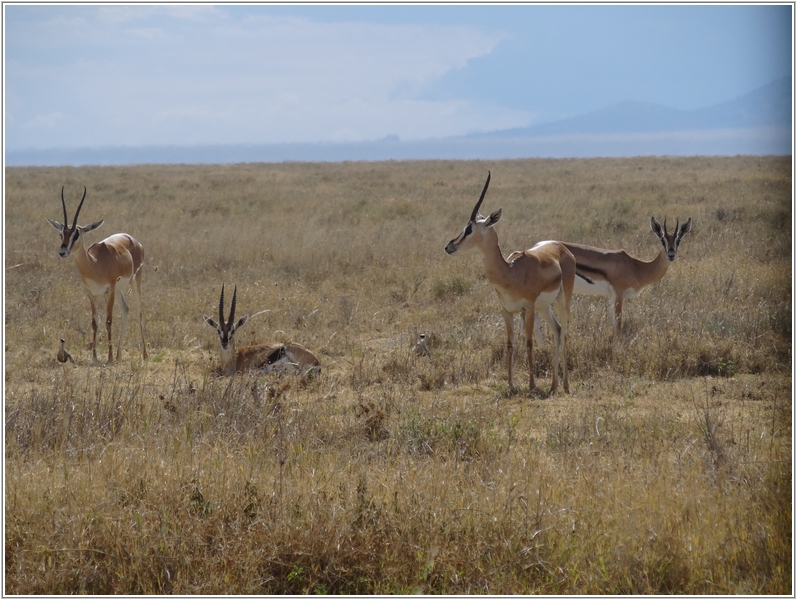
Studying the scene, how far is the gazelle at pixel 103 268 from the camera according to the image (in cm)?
906

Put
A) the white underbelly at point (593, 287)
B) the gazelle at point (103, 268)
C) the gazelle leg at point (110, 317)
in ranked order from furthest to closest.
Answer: the white underbelly at point (593, 287), the gazelle at point (103, 268), the gazelle leg at point (110, 317)

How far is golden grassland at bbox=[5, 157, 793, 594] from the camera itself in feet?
12.1

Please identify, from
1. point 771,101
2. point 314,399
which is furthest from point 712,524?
point 314,399

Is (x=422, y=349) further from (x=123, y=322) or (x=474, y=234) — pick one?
(x=123, y=322)

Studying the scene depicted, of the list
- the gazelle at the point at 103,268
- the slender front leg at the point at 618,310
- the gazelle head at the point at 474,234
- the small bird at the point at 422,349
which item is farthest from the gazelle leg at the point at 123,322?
the slender front leg at the point at 618,310

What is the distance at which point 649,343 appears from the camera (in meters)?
8.06

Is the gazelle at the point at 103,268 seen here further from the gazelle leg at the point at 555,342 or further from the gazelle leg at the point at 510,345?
the gazelle leg at the point at 555,342

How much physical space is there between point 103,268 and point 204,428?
15.4ft

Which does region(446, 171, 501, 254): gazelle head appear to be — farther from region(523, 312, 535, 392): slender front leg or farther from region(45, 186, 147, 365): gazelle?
region(45, 186, 147, 365): gazelle

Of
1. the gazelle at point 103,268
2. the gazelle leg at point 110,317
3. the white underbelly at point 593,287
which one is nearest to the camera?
the gazelle leg at point 110,317

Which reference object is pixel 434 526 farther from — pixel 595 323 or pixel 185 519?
pixel 595 323

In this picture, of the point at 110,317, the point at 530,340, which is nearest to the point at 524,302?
the point at 530,340

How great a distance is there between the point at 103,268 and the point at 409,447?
563cm

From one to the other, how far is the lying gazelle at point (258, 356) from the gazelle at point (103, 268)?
138 cm
